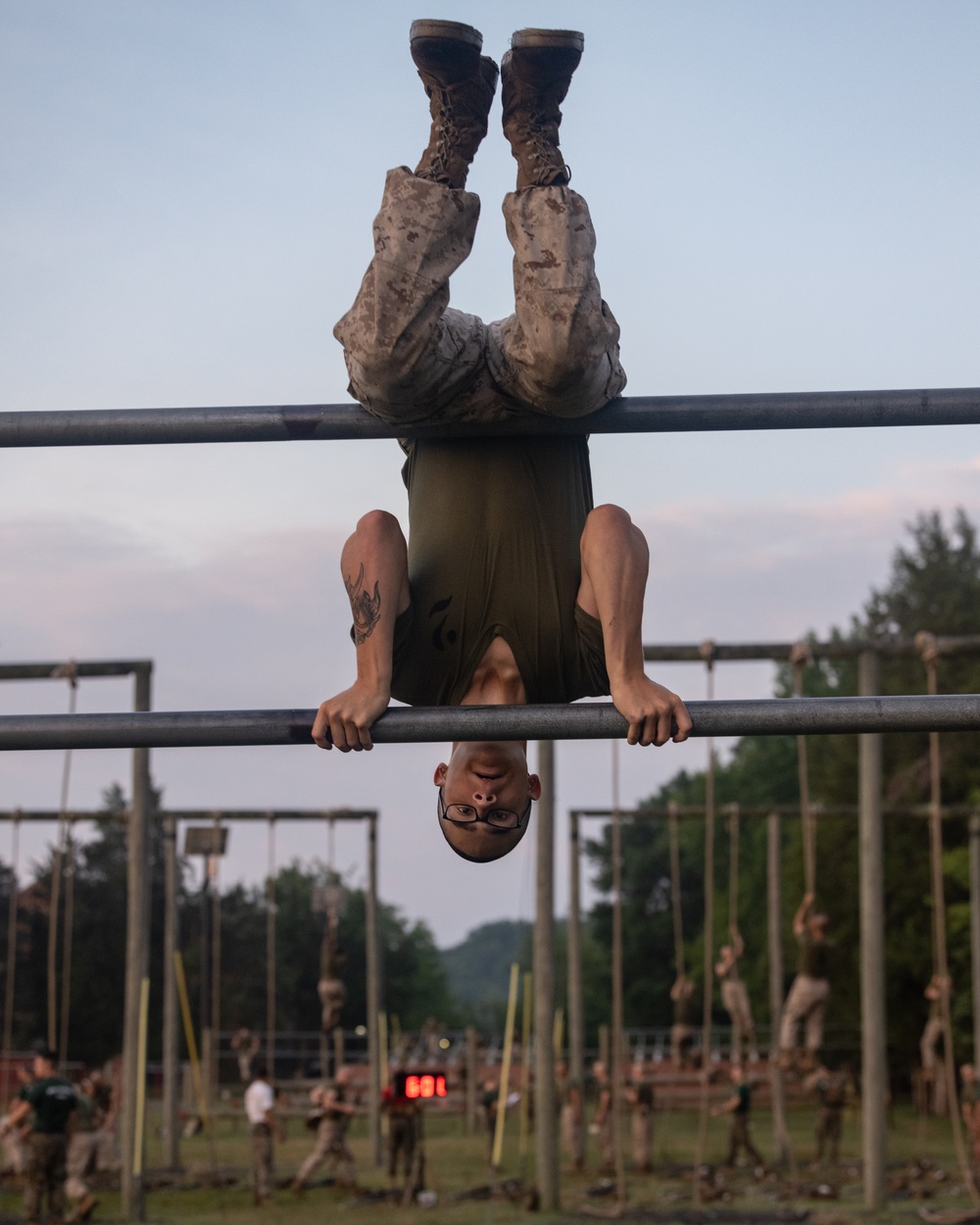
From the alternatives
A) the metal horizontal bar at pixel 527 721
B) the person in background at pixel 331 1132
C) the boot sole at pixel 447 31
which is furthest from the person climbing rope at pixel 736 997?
the boot sole at pixel 447 31

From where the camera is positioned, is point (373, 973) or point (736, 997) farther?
point (736, 997)

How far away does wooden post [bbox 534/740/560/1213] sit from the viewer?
1083cm

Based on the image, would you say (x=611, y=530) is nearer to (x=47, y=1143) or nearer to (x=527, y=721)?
(x=527, y=721)

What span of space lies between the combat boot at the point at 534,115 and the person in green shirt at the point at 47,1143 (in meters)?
8.72

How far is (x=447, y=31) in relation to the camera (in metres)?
3.21

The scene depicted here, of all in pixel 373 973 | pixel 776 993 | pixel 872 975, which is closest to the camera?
pixel 872 975

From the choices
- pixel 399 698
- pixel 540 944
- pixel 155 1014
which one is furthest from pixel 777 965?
pixel 155 1014

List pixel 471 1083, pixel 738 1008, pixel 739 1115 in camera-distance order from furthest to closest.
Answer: pixel 471 1083
pixel 739 1115
pixel 738 1008

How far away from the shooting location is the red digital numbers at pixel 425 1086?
10.7 metres

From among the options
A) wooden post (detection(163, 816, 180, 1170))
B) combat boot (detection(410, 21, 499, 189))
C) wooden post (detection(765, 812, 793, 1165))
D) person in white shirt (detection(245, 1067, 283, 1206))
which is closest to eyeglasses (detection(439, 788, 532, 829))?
combat boot (detection(410, 21, 499, 189))

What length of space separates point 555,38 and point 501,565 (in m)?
1.09

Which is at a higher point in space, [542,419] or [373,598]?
[542,419]

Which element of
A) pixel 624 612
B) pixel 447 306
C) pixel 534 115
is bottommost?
pixel 624 612

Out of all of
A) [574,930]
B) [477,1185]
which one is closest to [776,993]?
[574,930]
